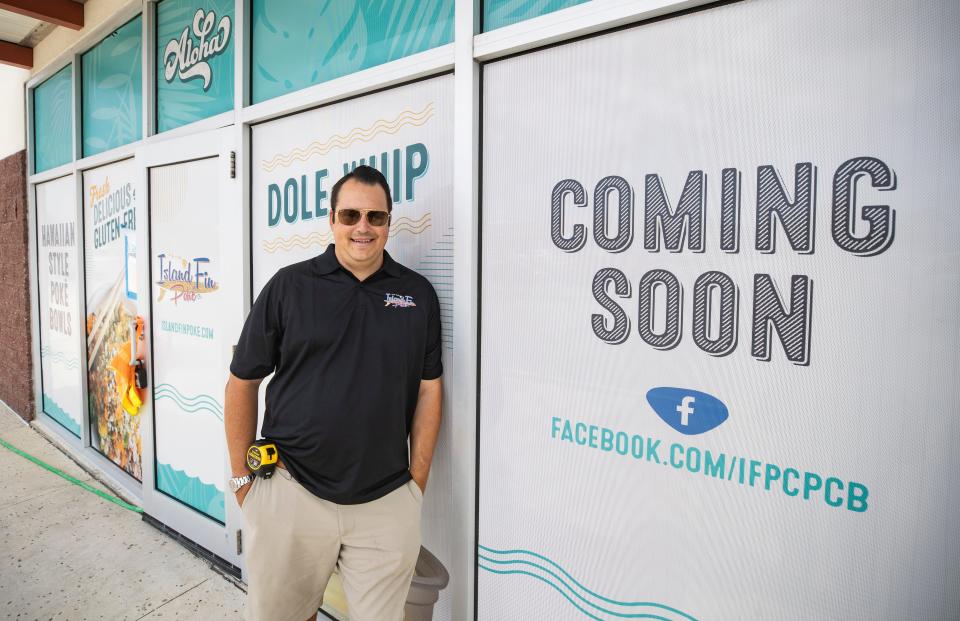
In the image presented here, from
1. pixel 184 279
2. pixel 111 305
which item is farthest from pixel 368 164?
pixel 111 305

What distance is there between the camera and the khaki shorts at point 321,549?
5.65ft

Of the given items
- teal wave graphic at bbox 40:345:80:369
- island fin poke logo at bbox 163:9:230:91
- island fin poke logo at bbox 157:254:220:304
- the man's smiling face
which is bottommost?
teal wave graphic at bbox 40:345:80:369

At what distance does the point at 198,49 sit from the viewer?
3.01 metres

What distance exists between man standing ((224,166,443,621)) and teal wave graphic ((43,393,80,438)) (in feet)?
13.3

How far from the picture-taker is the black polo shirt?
1.72 meters

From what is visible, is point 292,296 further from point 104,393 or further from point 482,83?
point 104,393

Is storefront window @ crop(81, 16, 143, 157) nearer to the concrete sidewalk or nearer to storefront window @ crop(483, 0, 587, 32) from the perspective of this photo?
the concrete sidewalk

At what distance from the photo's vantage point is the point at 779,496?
136 centimetres

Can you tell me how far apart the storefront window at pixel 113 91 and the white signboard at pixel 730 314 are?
2925mm

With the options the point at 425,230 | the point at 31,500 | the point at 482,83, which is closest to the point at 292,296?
the point at 425,230

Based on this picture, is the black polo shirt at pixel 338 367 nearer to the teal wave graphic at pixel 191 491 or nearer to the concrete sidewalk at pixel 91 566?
the concrete sidewalk at pixel 91 566

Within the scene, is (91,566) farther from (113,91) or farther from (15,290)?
(15,290)

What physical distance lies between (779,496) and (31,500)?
14.6 feet

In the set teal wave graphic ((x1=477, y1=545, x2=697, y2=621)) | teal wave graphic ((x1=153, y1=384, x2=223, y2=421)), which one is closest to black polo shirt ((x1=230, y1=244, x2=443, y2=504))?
teal wave graphic ((x1=477, y1=545, x2=697, y2=621))
